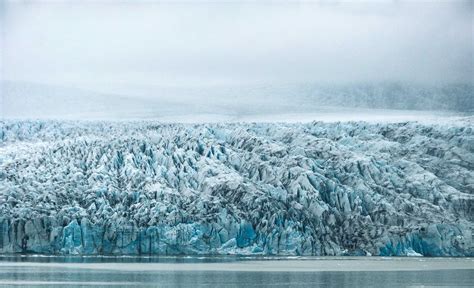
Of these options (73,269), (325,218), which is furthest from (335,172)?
(73,269)

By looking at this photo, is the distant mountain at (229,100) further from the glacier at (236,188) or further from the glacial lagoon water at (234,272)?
the glacial lagoon water at (234,272)

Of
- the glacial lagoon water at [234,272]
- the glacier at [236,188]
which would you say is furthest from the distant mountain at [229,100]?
the glacial lagoon water at [234,272]

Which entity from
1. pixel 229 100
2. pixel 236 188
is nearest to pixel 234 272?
pixel 236 188

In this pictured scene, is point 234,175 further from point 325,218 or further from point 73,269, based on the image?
point 73,269

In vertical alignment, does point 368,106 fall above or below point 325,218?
above

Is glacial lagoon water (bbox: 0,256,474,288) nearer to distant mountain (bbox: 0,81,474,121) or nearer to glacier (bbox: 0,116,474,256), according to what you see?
glacier (bbox: 0,116,474,256)

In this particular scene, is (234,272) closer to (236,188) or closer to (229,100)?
(236,188)
